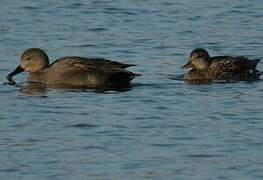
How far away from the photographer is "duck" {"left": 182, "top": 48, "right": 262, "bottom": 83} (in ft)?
54.1

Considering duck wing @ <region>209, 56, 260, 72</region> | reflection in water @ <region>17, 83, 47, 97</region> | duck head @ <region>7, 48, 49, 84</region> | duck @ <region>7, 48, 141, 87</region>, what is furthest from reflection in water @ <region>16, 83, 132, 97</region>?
duck wing @ <region>209, 56, 260, 72</region>

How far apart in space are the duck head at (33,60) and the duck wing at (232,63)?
2.24 m

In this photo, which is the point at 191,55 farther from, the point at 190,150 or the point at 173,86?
the point at 190,150

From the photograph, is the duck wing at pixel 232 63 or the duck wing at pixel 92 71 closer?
the duck wing at pixel 92 71

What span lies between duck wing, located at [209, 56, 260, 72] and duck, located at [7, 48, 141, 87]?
1263 millimetres

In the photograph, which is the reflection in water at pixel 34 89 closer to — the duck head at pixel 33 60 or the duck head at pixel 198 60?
the duck head at pixel 33 60

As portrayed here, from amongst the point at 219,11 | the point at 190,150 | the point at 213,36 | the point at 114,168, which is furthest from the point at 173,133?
the point at 219,11

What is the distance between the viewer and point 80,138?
12.5 m

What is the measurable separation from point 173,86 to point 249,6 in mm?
6655

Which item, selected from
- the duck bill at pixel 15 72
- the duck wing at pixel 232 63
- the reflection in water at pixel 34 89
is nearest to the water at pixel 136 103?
the reflection in water at pixel 34 89

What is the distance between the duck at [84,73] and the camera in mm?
16219

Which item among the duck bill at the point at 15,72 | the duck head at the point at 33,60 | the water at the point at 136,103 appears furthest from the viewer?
the duck head at the point at 33,60

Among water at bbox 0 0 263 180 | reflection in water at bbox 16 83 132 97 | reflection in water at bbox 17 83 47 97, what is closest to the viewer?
water at bbox 0 0 263 180

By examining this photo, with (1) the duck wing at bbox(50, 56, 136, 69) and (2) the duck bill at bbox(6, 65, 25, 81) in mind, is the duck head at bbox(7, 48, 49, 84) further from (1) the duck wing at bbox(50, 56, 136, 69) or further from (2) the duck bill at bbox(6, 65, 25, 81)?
(1) the duck wing at bbox(50, 56, 136, 69)
